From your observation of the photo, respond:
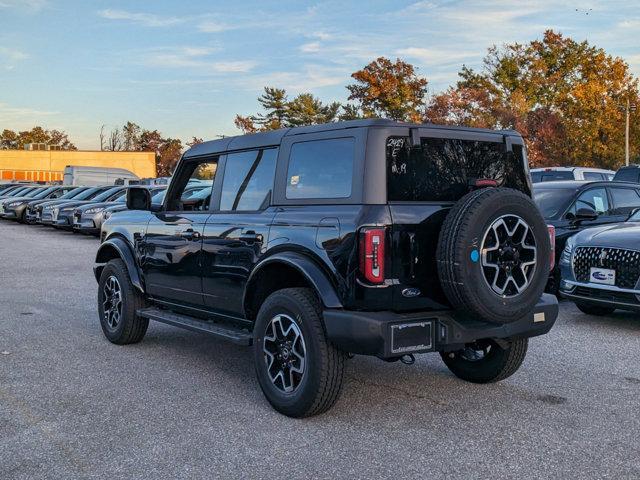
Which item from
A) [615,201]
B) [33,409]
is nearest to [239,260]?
[33,409]

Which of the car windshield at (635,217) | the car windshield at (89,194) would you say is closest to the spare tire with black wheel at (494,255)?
the car windshield at (635,217)

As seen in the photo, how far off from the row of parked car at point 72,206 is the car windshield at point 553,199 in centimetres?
838

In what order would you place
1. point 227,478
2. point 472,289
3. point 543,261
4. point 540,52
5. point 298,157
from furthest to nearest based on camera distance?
point 540,52, point 298,157, point 543,261, point 472,289, point 227,478

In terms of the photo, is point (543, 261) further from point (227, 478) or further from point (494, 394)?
point (227, 478)

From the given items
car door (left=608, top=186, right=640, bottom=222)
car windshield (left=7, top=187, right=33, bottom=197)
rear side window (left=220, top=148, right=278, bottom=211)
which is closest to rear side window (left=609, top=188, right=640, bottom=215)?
car door (left=608, top=186, right=640, bottom=222)

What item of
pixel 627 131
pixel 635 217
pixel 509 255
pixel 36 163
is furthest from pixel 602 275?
pixel 36 163

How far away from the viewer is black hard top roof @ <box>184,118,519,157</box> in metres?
4.65

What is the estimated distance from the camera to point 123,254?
6.96 metres

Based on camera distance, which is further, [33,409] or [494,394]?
[494,394]

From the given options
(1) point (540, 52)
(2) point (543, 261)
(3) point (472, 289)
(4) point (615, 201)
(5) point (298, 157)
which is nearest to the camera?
(3) point (472, 289)

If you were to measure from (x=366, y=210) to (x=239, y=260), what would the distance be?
4.34 feet

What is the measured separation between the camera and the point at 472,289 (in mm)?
4344

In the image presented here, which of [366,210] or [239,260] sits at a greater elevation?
[366,210]

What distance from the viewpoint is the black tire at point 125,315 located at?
6.84 metres
